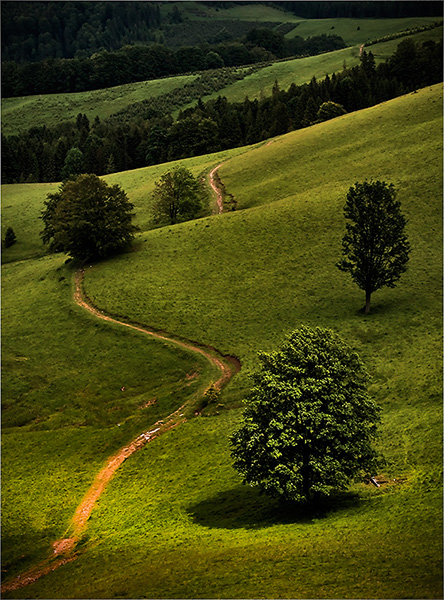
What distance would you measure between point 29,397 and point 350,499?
127ft

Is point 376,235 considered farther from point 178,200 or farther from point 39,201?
point 39,201

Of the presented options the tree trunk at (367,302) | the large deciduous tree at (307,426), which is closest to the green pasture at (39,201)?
the tree trunk at (367,302)

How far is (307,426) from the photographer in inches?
1220

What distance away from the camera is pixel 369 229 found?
59094 millimetres

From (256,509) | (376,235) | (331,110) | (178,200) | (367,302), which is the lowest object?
(256,509)

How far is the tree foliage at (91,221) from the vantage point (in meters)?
86.9

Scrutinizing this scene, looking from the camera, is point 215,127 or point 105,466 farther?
point 215,127

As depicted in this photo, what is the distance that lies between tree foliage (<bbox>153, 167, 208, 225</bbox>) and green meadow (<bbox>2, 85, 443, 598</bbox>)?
4895 mm

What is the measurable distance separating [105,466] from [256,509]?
1677 centimetres

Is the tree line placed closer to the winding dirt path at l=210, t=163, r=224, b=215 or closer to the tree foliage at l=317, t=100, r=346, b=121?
the tree foliage at l=317, t=100, r=346, b=121

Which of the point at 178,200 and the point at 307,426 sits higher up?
the point at 178,200

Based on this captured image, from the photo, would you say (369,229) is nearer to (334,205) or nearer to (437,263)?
(437,263)

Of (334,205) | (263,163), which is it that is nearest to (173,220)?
(263,163)

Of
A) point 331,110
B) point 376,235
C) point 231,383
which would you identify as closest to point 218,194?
point 331,110
